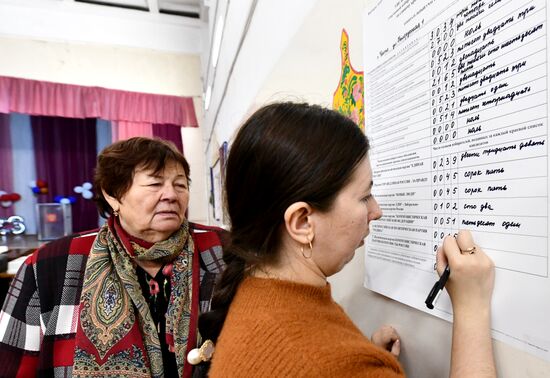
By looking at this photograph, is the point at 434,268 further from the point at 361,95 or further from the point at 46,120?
the point at 46,120

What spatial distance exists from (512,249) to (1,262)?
3.46 meters

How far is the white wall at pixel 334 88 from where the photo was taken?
A: 24.7 inches

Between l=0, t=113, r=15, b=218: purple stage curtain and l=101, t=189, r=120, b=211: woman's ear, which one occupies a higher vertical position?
l=0, t=113, r=15, b=218: purple stage curtain

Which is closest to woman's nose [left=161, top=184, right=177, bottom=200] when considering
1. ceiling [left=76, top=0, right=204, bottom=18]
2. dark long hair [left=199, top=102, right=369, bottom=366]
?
dark long hair [left=199, top=102, right=369, bottom=366]

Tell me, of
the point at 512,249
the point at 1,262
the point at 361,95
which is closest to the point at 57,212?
the point at 1,262

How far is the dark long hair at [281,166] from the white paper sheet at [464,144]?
0.52ft

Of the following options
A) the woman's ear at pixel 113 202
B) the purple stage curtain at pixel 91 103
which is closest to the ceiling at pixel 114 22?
the purple stage curtain at pixel 91 103

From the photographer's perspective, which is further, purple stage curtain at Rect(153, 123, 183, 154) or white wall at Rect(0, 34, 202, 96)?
purple stage curtain at Rect(153, 123, 183, 154)

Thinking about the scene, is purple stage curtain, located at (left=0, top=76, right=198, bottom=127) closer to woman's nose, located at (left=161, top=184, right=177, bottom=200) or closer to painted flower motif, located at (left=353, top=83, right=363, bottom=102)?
woman's nose, located at (left=161, top=184, right=177, bottom=200)

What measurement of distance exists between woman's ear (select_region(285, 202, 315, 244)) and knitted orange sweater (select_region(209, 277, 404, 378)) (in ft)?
0.25

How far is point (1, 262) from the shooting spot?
2826 millimetres

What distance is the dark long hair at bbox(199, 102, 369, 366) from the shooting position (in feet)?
1.81

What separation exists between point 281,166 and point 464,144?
0.30m

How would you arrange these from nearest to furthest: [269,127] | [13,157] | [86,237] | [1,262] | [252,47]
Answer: [269,127]
[86,237]
[252,47]
[1,262]
[13,157]
